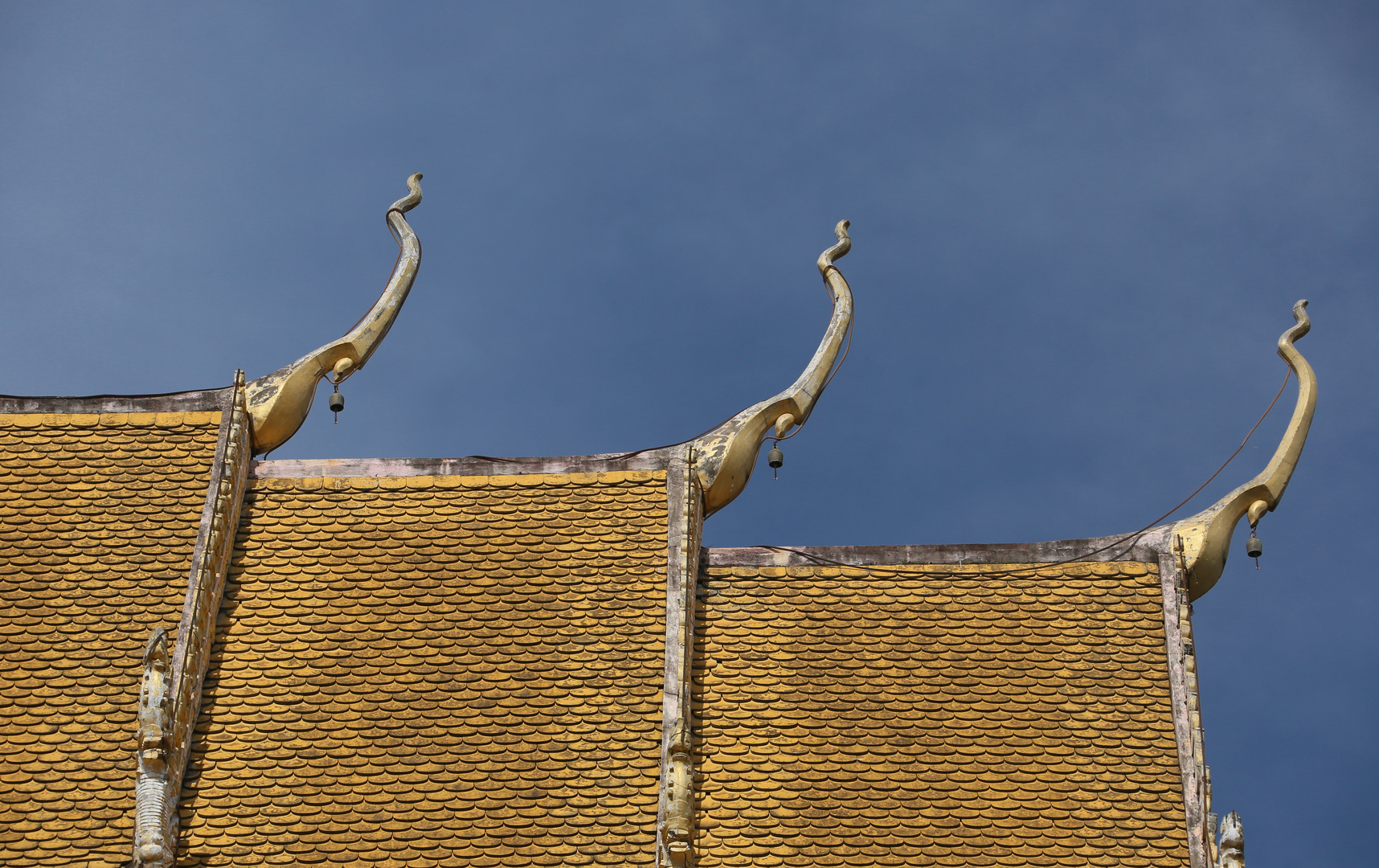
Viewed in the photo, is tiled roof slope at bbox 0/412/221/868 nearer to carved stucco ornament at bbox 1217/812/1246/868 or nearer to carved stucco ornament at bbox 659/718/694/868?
carved stucco ornament at bbox 659/718/694/868

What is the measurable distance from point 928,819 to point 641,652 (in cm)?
314

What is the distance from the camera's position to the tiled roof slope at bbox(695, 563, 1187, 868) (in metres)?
17.5

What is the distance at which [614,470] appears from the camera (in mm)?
20031

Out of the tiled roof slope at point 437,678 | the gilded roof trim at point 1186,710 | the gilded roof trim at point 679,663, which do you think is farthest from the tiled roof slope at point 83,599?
the gilded roof trim at point 1186,710

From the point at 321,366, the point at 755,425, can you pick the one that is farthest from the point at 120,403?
the point at 755,425

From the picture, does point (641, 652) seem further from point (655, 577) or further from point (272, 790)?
point (272, 790)

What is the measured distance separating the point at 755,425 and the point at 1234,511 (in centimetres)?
500

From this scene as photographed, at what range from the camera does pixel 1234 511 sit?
19500 mm

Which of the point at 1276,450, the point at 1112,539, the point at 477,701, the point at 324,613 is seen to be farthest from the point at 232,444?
the point at 1276,450

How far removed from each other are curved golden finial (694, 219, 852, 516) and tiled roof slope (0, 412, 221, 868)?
517 centimetres

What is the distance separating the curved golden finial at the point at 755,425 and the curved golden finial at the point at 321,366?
13.0 ft

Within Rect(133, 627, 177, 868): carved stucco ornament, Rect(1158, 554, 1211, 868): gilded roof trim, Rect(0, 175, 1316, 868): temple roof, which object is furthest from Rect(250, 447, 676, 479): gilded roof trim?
Rect(1158, 554, 1211, 868): gilded roof trim

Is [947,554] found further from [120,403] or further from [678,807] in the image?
[120,403]

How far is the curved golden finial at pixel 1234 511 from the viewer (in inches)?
759
